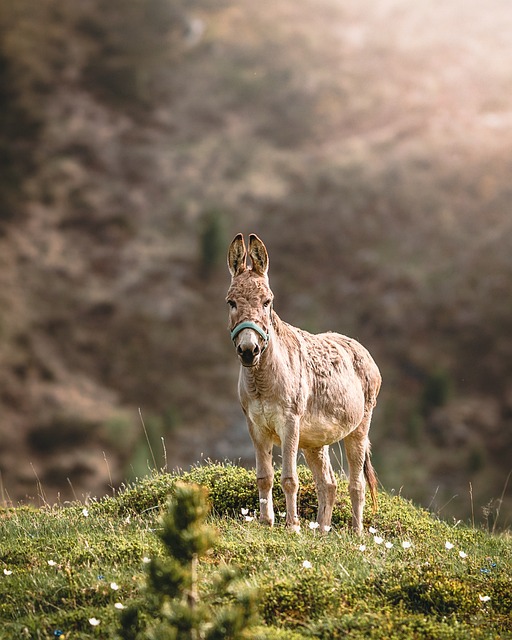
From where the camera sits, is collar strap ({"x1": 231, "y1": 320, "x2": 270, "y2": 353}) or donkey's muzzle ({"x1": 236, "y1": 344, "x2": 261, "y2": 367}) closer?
donkey's muzzle ({"x1": 236, "y1": 344, "x2": 261, "y2": 367})

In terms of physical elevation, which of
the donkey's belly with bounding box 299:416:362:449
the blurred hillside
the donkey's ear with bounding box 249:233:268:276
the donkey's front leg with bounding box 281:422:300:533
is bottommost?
the donkey's front leg with bounding box 281:422:300:533

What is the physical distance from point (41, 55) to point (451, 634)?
358 feet

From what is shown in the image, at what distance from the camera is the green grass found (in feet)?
21.7

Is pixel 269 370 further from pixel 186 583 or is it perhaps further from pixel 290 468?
pixel 186 583

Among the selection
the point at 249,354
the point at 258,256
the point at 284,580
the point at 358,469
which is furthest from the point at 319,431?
the point at 284,580

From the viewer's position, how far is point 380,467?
54469mm

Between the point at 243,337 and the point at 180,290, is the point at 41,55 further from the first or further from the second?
the point at 243,337

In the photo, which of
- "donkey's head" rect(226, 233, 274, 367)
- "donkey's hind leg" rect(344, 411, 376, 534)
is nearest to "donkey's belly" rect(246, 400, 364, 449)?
"donkey's hind leg" rect(344, 411, 376, 534)

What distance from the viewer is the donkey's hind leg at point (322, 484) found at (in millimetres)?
10180

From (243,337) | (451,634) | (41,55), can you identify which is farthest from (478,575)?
(41,55)

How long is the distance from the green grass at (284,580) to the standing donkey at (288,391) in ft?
1.95

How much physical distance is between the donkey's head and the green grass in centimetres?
205

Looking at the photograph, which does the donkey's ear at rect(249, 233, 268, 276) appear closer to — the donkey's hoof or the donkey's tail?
the donkey's hoof

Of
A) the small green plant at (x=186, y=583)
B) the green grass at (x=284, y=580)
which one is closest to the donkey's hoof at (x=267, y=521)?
the green grass at (x=284, y=580)
